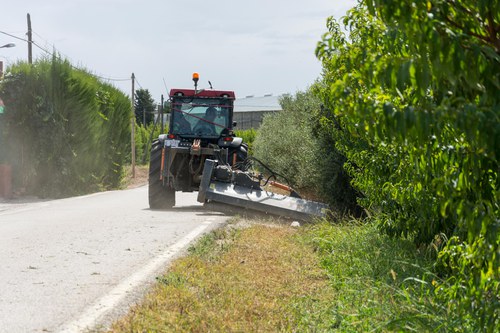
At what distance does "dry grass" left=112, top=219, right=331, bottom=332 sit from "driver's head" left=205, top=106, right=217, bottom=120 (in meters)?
6.88

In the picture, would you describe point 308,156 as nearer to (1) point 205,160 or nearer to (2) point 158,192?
(1) point 205,160

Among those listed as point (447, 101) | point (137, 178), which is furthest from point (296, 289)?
point (137, 178)

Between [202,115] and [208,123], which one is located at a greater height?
[202,115]

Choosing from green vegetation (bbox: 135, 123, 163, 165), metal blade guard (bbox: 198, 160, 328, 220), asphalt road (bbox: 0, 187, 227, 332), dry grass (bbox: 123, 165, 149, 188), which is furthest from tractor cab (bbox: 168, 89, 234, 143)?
green vegetation (bbox: 135, 123, 163, 165)

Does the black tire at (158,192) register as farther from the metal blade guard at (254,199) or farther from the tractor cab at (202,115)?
the metal blade guard at (254,199)

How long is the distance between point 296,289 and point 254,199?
20.6 feet

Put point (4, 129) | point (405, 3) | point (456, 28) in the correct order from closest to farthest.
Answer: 1. point (405, 3)
2. point (456, 28)
3. point (4, 129)

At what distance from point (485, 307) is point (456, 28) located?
148 cm

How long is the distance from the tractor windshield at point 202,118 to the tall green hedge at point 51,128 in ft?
26.7

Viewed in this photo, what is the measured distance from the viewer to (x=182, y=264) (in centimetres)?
695

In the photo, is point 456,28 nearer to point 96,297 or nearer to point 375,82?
point 375,82

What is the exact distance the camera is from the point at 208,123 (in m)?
15.2

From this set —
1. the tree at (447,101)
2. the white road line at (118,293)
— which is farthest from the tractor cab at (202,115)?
the tree at (447,101)

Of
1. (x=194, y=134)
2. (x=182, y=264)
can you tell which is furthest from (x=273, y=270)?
(x=194, y=134)
